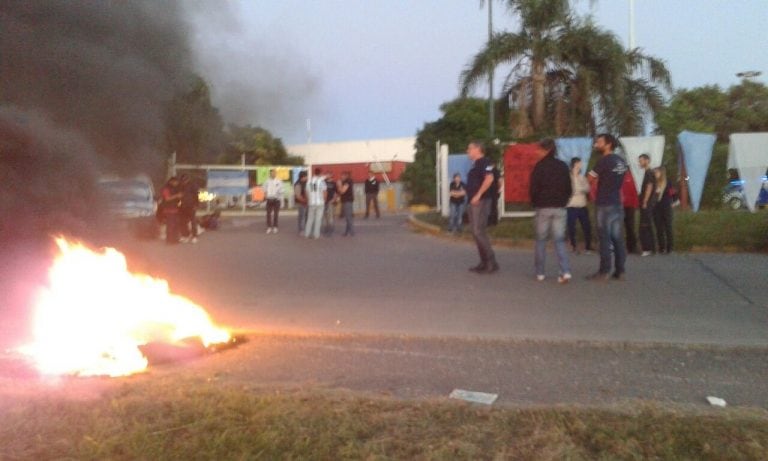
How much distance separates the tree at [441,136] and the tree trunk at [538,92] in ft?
24.2

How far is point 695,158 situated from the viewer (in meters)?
16.2

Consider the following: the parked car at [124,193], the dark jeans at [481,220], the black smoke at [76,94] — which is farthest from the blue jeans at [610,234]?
the black smoke at [76,94]

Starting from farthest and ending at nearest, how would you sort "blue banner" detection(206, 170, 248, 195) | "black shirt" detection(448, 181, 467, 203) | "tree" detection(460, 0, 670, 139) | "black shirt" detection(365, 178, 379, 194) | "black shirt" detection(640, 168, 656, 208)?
1. "blue banner" detection(206, 170, 248, 195)
2. "black shirt" detection(365, 178, 379, 194)
3. "tree" detection(460, 0, 670, 139)
4. "black shirt" detection(448, 181, 467, 203)
5. "black shirt" detection(640, 168, 656, 208)

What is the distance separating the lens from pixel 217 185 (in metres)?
23.1

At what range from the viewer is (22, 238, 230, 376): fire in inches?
262

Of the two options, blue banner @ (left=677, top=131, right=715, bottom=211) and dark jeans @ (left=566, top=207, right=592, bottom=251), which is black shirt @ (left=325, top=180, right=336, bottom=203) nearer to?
dark jeans @ (left=566, top=207, right=592, bottom=251)

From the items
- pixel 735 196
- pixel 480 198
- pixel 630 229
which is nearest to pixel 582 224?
pixel 630 229

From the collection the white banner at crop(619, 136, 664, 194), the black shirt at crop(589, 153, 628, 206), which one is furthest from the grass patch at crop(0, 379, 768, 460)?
the white banner at crop(619, 136, 664, 194)

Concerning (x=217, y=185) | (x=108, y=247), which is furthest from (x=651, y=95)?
(x=108, y=247)

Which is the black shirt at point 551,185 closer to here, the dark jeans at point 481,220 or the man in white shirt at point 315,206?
the dark jeans at point 481,220

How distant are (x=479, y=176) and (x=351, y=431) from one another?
228 inches

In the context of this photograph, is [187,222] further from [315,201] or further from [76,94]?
[76,94]

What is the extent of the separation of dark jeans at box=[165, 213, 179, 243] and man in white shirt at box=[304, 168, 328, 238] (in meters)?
2.48

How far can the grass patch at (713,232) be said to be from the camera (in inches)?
476
